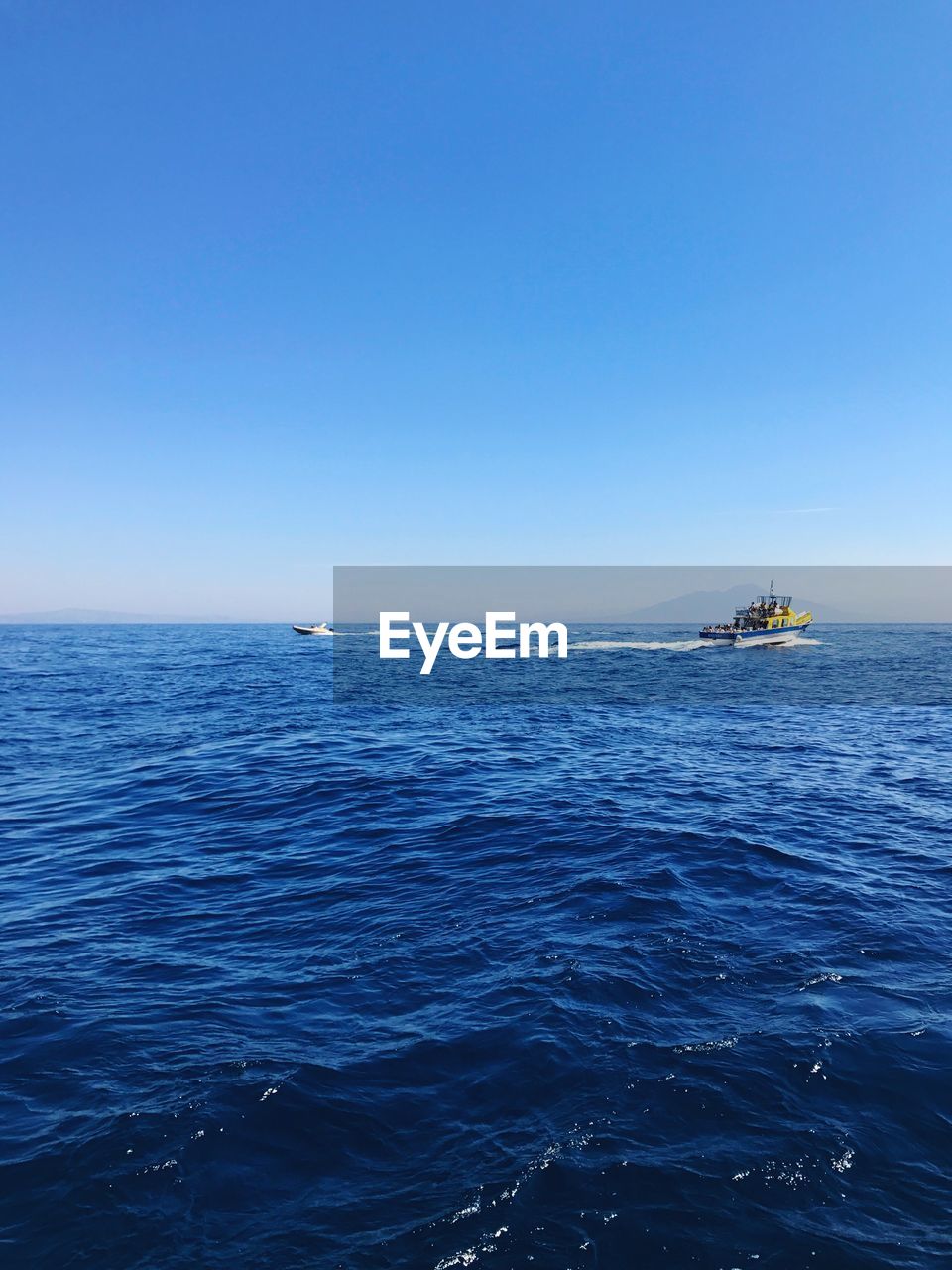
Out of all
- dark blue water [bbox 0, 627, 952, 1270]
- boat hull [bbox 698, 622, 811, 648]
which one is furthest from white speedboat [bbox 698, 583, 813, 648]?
dark blue water [bbox 0, 627, 952, 1270]

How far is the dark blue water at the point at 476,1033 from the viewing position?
5.78 metres

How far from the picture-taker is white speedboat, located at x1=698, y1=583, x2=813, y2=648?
9934 cm

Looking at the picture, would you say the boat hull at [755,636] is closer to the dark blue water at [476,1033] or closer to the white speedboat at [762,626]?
the white speedboat at [762,626]

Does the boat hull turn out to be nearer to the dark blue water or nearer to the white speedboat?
the white speedboat

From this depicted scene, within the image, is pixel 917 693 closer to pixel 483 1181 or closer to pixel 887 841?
pixel 887 841

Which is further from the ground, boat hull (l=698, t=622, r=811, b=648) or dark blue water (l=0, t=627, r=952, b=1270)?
boat hull (l=698, t=622, r=811, b=648)

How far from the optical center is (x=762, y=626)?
101 metres

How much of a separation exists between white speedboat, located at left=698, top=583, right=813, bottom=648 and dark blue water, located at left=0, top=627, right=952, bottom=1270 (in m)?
85.8

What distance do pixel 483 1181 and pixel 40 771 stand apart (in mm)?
23618

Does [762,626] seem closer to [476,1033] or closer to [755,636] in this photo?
[755,636]

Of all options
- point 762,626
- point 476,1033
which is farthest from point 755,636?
point 476,1033

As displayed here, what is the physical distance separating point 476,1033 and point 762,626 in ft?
344

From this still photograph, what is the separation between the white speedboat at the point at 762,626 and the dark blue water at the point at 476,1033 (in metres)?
85.8

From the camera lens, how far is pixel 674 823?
17.3 m
